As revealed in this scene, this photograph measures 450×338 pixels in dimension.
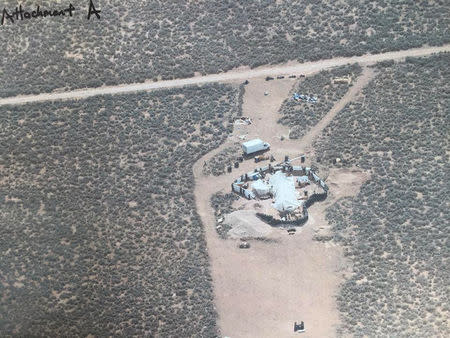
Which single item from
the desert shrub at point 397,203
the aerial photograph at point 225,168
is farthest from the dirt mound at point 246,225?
the desert shrub at point 397,203

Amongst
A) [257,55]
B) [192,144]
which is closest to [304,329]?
[192,144]

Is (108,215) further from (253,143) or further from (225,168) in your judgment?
(253,143)

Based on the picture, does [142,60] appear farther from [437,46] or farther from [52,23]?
[437,46]

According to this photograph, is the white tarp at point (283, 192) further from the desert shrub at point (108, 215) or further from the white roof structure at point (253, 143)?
the desert shrub at point (108, 215)

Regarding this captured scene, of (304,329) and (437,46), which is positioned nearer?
(304,329)

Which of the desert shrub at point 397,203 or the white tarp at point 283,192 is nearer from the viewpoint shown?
the desert shrub at point 397,203

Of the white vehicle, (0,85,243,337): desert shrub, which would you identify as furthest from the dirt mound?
the white vehicle
